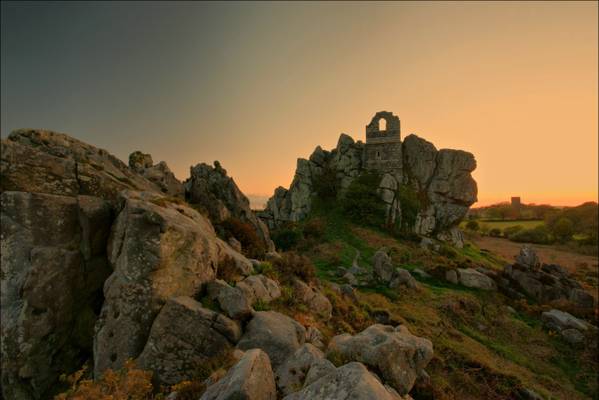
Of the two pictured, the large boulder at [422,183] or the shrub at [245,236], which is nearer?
the shrub at [245,236]

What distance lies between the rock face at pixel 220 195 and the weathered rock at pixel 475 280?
60.3 ft

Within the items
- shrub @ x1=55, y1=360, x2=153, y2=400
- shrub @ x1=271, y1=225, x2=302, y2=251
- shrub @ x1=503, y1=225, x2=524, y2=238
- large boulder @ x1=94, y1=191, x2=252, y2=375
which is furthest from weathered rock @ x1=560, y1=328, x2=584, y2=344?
shrub @ x1=503, y1=225, x2=524, y2=238

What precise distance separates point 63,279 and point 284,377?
900 centimetres

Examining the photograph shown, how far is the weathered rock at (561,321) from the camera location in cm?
2089

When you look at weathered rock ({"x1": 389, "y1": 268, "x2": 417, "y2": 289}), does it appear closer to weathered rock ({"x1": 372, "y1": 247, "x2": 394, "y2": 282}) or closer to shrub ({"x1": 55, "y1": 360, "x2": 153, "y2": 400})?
weathered rock ({"x1": 372, "y1": 247, "x2": 394, "y2": 282})

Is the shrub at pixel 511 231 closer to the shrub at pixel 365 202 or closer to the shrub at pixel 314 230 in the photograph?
the shrub at pixel 365 202

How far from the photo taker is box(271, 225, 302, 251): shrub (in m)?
38.3

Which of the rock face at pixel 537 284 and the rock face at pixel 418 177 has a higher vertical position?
the rock face at pixel 418 177

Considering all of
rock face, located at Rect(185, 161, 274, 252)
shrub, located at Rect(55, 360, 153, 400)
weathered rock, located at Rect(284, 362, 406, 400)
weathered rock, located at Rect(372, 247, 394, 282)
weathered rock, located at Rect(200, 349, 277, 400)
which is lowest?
weathered rock, located at Rect(372, 247, 394, 282)

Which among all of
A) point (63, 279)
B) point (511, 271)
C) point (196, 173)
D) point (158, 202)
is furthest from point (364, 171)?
point (63, 279)

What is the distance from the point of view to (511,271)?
29656 mm

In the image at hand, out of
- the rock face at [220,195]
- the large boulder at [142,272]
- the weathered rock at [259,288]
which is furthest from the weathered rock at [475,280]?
the large boulder at [142,272]

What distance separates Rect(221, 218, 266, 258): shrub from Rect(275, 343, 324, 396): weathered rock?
10.5 m

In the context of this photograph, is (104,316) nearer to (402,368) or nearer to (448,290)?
(402,368)
